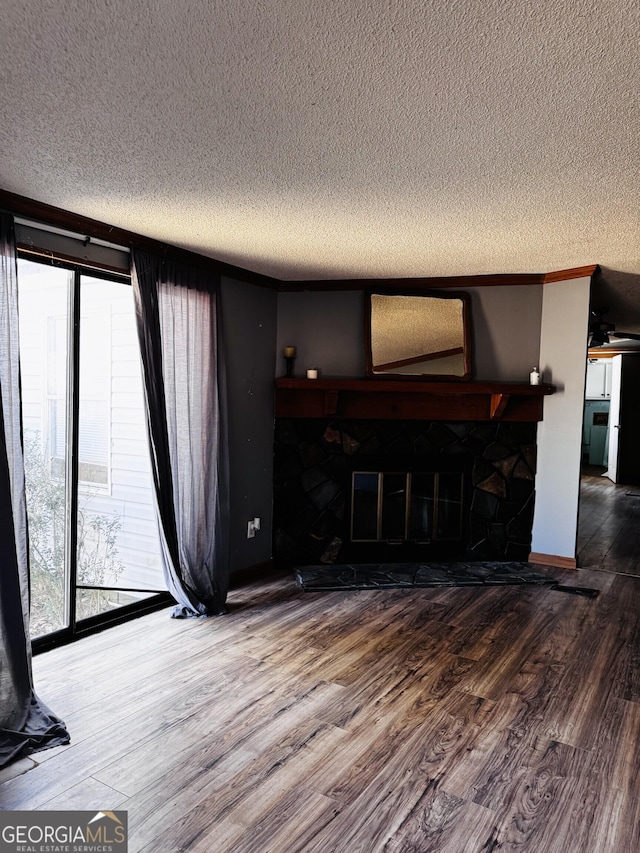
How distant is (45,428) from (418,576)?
2.73 metres

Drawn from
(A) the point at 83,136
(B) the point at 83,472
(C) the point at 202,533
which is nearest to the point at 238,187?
(A) the point at 83,136

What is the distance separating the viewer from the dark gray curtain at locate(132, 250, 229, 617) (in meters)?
3.28

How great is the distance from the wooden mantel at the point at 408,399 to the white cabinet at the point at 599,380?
683 centimetres

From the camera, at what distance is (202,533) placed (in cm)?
359

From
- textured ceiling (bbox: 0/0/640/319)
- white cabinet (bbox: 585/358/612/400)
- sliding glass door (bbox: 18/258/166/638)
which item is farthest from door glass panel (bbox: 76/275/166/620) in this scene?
white cabinet (bbox: 585/358/612/400)

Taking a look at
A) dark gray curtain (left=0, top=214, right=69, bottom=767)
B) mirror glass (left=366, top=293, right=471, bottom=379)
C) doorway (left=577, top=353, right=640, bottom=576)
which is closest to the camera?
Answer: dark gray curtain (left=0, top=214, right=69, bottom=767)

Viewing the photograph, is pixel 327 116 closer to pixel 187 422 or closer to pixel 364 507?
pixel 187 422

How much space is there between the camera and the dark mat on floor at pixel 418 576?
13.2 ft

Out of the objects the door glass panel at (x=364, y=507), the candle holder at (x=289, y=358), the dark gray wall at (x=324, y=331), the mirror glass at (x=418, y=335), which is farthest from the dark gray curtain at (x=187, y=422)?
the mirror glass at (x=418, y=335)

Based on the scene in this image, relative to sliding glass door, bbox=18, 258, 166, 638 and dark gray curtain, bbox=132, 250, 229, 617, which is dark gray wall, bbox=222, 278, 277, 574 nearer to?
dark gray curtain, bbox=132, 250, 229, 617

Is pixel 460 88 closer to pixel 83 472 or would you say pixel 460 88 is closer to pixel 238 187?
pixel 238 187

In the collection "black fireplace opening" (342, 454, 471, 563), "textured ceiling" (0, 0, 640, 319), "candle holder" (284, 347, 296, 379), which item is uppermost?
"textured ceiling" (0, 0, 640, 319)

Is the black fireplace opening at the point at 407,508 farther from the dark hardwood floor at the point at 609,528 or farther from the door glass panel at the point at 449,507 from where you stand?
the dark hardwood floor at the point at 609,528

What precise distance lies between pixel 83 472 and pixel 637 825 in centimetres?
292
